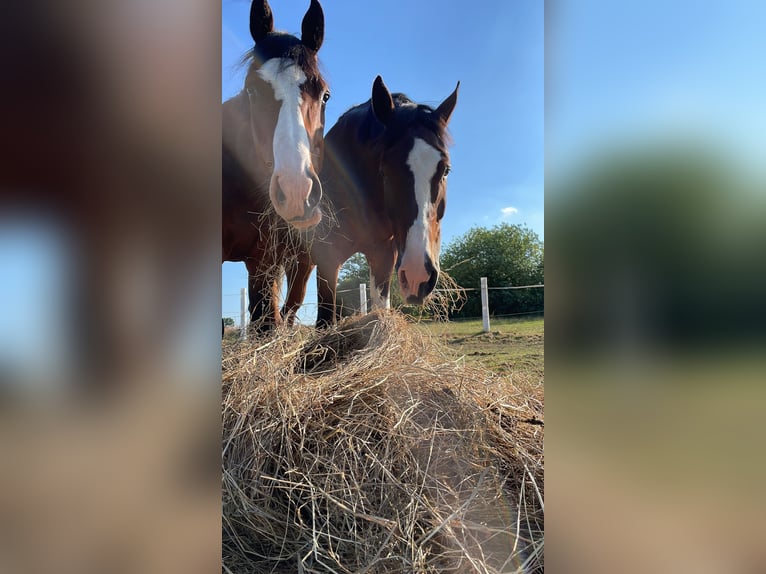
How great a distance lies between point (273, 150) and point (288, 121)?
91mm

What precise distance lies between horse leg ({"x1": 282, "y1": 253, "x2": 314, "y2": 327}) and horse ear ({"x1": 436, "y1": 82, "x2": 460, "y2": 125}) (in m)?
0.73

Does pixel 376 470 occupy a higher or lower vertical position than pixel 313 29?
lower

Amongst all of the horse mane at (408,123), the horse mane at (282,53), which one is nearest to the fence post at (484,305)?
the horse mane at (408,123)

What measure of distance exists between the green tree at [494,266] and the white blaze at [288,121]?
0.56 m

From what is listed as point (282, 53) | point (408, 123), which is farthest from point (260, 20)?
point (408, 123)

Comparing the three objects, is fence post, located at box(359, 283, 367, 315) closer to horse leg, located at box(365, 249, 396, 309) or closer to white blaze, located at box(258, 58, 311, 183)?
horse leg, located at box(365, 249, 396, 309)

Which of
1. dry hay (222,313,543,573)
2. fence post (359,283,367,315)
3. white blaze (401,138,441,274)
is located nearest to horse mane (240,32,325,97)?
white blaze (401,138,441,274)

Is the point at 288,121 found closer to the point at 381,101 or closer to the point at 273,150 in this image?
the point at 273,150

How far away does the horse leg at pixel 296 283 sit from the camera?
1.18m

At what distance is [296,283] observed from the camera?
4.37ft

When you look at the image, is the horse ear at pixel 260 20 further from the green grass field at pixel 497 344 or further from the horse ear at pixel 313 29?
the green grass field at pixel 497 344
